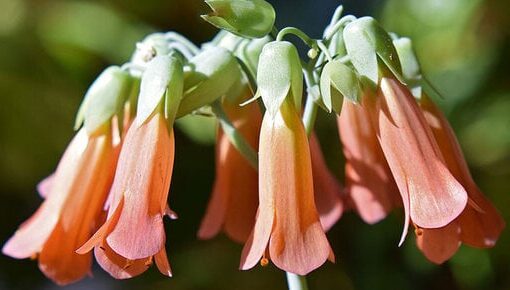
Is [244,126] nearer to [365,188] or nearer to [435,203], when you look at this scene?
[365,188]

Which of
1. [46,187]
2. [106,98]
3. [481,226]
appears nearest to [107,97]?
[106,98]

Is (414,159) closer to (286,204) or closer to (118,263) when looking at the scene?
(286,204)

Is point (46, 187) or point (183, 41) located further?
point (46, 187)

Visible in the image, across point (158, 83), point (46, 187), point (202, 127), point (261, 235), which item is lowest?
point (202, 127)

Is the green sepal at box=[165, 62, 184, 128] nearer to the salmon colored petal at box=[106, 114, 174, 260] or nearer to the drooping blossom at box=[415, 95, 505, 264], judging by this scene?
the salmon colored petal at box=[106, 114, 174, 260]

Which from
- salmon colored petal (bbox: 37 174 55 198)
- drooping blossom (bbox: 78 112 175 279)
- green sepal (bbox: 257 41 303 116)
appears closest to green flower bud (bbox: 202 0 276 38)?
green sepal (bbox: 257 41 303 116)

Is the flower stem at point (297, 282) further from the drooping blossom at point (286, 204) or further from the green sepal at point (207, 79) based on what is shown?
the green sepal at point (207, 79)

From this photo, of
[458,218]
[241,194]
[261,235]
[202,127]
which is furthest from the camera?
[202,127]
